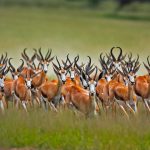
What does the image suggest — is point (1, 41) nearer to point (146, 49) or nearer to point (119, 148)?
point (146, 49)

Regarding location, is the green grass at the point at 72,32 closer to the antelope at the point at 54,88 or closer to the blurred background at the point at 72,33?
the blurred background at the point at 72,33

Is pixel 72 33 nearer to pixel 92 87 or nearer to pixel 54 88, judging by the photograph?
pixel 54 88

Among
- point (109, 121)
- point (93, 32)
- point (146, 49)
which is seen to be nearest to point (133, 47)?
point (146, 49)

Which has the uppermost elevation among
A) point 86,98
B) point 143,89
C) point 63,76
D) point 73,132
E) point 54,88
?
point 63,76

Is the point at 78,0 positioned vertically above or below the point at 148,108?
above

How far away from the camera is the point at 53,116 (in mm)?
16688

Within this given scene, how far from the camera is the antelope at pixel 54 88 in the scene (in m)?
18.5

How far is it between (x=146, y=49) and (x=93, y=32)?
9.81 meters

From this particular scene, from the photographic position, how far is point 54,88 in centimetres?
1906

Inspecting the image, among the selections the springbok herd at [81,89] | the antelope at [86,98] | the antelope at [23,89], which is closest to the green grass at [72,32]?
the springbok herd at [81,89]

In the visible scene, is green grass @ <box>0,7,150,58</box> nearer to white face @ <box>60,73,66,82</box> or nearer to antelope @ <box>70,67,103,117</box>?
white face @ <box>60,73,66,82</box>

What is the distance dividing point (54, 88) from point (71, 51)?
23.4 m

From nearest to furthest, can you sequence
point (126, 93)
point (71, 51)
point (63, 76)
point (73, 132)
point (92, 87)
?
point (73, 132), point (92, 87), point (126, 93), point (63, 76), point (71, 51)

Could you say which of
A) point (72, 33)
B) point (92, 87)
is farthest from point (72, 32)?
point (92, 87)
